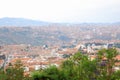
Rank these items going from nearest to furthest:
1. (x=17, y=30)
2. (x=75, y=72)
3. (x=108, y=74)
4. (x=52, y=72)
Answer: (x=108, y=74) → (x=75, y=72) → (x=52, y=72) → (x=17, y=30)

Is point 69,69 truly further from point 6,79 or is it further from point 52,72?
point 6,79

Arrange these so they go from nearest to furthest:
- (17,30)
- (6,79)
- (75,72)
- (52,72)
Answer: (75,72), (52,72), (6,79), (17,30)

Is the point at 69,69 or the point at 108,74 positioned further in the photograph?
the point at 69,69

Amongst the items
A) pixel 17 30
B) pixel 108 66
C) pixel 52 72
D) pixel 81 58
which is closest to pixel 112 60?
pixel 108 66

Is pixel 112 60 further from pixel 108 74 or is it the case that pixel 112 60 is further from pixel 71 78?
pixel 71 78

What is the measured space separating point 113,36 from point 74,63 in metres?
157

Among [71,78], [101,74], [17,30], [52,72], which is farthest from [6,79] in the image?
[17,30]

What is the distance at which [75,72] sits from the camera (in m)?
28.8

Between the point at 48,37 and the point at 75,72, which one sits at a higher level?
the point at 75,72

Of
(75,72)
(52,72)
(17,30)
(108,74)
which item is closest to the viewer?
(108,74)

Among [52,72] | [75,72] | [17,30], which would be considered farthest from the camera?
[17,30]

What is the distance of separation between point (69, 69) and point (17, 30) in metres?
→ 154

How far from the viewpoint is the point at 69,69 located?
30.4m

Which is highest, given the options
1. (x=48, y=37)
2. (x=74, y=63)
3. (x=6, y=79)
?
(x=74, y=63)
